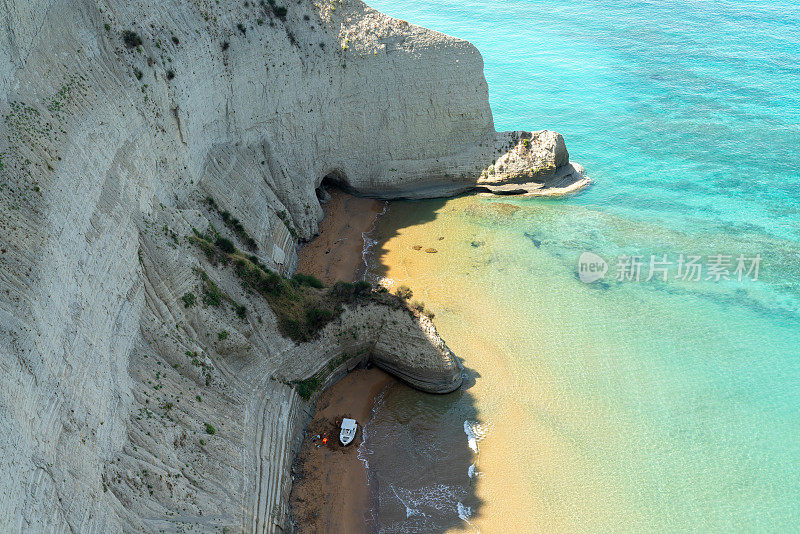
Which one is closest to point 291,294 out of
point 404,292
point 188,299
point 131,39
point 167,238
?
point 188,299

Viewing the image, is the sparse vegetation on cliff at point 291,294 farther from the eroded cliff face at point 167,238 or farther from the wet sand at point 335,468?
the wet sand at point 335,468

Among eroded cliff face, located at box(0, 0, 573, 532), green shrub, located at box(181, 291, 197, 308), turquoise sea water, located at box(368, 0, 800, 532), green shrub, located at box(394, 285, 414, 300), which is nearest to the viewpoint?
eroded cliff face, located at box(0, 0, 573, 532)

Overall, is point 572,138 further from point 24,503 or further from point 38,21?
point 24,503

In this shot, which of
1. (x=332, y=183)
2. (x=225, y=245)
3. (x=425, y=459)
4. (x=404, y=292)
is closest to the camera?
(x=425, y=459)

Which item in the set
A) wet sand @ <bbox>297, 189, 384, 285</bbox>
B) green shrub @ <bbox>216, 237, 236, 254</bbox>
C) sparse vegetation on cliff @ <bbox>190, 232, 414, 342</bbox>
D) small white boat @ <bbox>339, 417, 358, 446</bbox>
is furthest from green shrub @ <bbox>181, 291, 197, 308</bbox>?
wet sand @ <bbox>297, 189, 384, 285</bbox>

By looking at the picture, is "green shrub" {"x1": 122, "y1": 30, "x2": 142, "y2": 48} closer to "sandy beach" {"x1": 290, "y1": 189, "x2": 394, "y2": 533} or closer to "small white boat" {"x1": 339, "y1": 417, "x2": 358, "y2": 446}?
"sandy beach" {"x1": 290, "y1": 189, "x2": 394, "y2": 533}

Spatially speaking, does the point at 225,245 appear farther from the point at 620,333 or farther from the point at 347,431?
the point at 620,333
